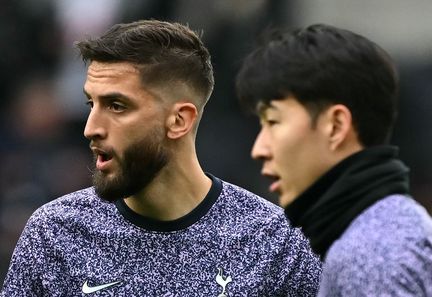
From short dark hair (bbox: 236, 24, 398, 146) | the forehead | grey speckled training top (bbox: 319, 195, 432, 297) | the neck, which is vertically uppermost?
short dark hair (bbox: 236, 24, 398, 146)

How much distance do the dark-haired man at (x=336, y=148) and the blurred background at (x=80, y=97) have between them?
17.2 ft

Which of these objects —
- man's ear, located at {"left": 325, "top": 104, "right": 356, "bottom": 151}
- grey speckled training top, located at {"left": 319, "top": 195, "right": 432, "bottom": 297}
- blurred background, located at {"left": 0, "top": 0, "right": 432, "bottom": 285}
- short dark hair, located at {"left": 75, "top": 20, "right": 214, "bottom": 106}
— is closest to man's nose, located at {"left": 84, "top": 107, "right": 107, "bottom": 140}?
short dark hair, located at {"left": 75, "top": 20, "right": 214, "bottom": 106}

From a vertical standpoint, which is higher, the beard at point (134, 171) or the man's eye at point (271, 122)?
the man's eye at point (271, 122)

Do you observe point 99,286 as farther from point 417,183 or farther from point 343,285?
point 417,183

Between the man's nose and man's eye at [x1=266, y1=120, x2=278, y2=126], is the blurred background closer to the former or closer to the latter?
the man's nose

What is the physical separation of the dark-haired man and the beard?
121 centimetres

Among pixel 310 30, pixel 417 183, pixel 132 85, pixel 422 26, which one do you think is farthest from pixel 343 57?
pixel 422 26

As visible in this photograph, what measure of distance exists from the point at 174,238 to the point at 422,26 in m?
7.09

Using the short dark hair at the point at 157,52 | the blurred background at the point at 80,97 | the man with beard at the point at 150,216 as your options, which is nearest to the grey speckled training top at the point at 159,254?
the man with beard at the point at 150,216

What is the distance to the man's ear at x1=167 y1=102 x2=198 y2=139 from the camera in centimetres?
478

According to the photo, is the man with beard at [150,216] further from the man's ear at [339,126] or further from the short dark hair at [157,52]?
the man's ear at [339,126]

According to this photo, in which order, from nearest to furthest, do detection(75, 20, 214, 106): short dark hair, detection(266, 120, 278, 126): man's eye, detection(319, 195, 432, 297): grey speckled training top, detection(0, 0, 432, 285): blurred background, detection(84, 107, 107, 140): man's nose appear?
detection(319, 195, 432, 297): grey speckled training top
detection(266, 120, 278, 126): man's eye
detection(84, 107, 107, 140): man's nose
detection(75, 20, 214, 106): short dark hair
detection(0, 0, 432, 285): blurred background

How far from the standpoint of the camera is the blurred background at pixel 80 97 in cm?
893

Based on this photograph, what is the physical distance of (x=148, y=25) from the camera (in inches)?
190
